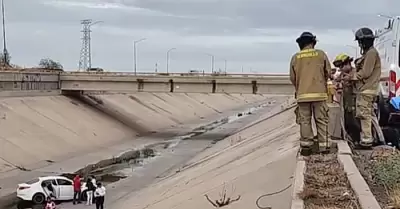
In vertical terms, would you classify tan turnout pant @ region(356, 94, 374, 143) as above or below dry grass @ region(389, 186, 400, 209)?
above

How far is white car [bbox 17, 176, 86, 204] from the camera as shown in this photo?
1139 inches

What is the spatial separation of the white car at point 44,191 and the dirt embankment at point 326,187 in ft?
63.8

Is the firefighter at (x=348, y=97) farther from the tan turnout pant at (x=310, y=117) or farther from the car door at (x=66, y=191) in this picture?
the car door at (x=66, y=191)

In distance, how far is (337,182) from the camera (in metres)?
9.49

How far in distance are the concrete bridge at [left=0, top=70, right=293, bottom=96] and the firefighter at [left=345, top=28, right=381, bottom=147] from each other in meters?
47.6

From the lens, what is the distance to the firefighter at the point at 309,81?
11586 millimetres

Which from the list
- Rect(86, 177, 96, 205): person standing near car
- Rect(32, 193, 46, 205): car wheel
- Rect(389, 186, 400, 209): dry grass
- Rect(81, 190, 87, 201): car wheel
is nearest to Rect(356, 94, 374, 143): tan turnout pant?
Rect(389, 186, 400, 209): dry grass

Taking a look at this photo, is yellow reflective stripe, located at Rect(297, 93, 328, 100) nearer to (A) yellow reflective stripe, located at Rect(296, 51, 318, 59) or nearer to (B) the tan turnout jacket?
(B) the tan turnout jacket

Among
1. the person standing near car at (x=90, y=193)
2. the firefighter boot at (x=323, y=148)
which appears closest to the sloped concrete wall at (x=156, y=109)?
the person standing near car at (x=90, y=193)

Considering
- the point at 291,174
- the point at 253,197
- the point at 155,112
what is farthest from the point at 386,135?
the point at 155,112

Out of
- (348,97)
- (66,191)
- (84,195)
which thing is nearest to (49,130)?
(66,191)

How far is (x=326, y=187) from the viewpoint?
9.23 m

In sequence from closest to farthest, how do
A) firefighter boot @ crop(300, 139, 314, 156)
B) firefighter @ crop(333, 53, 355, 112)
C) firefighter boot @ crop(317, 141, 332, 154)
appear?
firefighter boot @ crop(300, 139, 314, 156) < firefighter boot @ crop(317, 141, 332, 154) < firefighter @ crop(333, 53, 355, 112)

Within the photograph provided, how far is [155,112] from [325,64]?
71.6m
